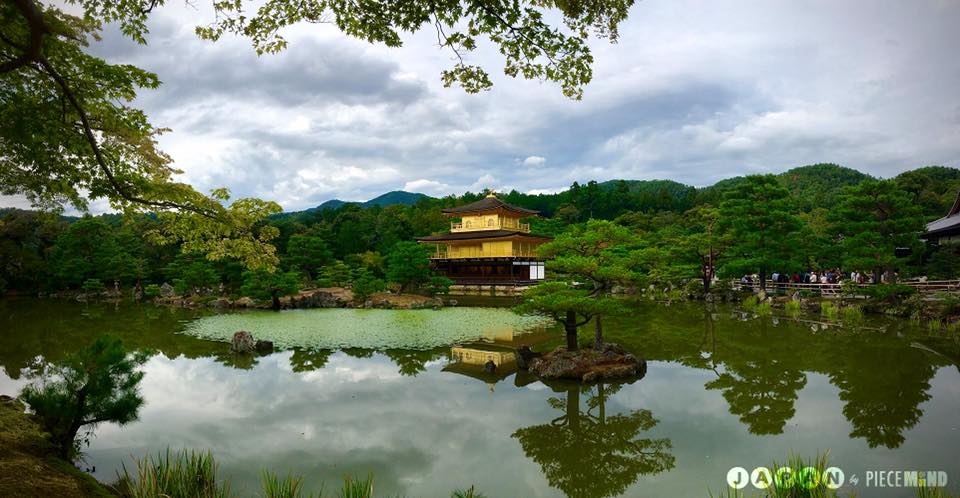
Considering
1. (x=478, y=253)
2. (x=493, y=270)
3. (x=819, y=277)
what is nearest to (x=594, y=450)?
(x=819, y=277)

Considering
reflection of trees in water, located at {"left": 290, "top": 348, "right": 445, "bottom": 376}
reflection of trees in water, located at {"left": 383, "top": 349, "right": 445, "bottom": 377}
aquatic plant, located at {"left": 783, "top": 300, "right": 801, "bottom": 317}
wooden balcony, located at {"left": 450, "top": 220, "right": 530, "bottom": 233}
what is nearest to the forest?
aquatic plant, located at {"left": 783, "top": 300, "right": 801, "bottom": 317}

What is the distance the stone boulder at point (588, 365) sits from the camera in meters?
8.19

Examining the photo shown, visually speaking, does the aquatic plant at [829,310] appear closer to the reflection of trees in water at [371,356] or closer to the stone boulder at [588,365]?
the stone boulder at [588,365]

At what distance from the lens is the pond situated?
480cm

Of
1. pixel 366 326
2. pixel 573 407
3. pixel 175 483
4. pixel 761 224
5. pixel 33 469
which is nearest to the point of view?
pixel 33 469

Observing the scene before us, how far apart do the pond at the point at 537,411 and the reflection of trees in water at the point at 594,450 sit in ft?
0.08

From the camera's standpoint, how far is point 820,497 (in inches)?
128

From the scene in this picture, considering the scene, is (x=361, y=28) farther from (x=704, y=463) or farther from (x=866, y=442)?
(x=866, y=442)

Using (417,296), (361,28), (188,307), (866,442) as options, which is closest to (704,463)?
(866,442)

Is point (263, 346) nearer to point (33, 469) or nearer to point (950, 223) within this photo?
point (33, 469)

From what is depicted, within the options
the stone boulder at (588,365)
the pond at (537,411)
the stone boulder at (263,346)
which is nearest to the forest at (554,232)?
the stone boulder at (588,365)

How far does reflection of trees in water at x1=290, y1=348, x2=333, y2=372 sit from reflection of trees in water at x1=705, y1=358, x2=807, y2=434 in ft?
23.9

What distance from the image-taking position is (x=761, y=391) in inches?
292

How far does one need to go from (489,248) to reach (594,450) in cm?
2609
